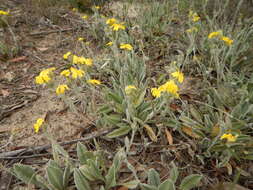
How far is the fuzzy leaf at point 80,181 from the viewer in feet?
3.96

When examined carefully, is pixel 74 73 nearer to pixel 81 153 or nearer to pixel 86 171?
pixel 81 153

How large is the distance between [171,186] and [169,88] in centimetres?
59

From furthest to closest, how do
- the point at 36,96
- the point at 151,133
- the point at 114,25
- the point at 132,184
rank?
the point at 36,96
the point at 114,25
the point at 151,133
the point at 132,184

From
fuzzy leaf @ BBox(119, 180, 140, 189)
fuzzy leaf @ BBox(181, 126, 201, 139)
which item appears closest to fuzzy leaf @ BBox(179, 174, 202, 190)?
fuzzy leaf @ BBox(119, 180, 140, 189)

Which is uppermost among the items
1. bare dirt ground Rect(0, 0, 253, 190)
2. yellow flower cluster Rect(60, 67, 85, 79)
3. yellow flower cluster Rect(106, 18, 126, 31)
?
yellow flower cluster Rect(106, 18, 126, 31)

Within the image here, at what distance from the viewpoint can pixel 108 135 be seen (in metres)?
1.57

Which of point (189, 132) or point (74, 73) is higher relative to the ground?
point (74, 73)

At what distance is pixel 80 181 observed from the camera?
1217mm

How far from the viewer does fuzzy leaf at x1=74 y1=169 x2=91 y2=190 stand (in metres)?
1.21

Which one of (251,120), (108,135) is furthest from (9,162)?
(251,120)

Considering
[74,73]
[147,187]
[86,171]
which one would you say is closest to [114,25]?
[74,73]

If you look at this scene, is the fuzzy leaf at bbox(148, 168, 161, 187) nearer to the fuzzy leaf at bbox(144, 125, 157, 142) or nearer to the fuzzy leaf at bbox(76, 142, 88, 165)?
the fuzzy leaf at bbox(144, 125, 157, 142)

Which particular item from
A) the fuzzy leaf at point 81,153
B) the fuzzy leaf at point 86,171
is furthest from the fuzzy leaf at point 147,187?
the fuzzy leaf at point 81,153

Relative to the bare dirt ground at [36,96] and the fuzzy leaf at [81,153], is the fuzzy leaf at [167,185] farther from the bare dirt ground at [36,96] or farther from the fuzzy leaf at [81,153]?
the fuzzy leaf at [81,153]
